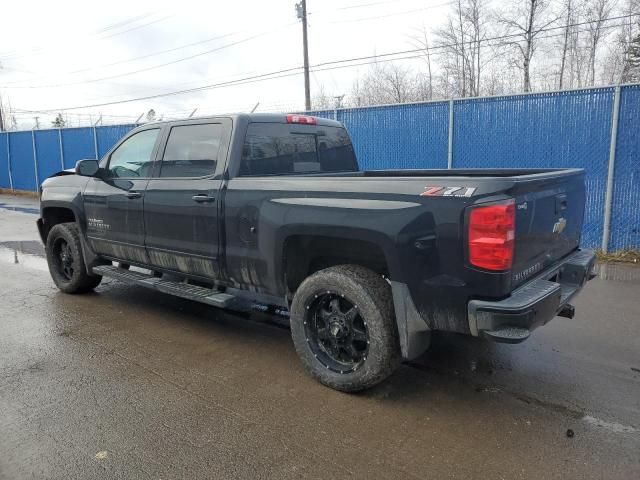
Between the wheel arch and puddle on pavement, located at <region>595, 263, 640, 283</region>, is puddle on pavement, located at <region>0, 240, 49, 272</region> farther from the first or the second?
puddle on pavement, located at <region>595, 263, 640, 283</region>

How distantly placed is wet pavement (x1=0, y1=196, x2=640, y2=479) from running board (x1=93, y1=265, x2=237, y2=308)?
454 millimetres

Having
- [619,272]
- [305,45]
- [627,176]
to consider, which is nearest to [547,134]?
[627,176]

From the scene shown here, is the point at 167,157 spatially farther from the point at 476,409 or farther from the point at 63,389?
the point at 476,409

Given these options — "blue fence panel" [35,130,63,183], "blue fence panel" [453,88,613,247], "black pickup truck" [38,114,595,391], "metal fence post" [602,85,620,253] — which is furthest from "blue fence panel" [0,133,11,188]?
"metal fence post" [602,85,620,253]

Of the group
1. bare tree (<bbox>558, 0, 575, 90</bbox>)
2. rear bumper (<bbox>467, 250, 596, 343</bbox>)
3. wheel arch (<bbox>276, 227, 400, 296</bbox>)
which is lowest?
rear bumper (<bbox>467, 250, 596, 343</bbox>)

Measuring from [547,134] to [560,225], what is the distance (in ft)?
16.9

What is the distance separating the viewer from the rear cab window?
4.34 m

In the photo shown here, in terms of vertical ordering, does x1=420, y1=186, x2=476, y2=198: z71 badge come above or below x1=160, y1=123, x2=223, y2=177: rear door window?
below

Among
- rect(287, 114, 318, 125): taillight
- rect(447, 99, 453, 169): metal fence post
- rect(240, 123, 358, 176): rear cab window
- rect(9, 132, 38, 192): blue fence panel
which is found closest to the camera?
rect(240, 123, 358, 176): rear cab window

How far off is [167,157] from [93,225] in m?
1.44

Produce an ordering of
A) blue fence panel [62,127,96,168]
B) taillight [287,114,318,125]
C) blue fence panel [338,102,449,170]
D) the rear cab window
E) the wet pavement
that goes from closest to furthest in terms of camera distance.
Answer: the wet pavement
the rear cab window
taillight [287,114,318,125]
blue fence panel [338,102,449,170]
blue fence panel [62,127,96,168]

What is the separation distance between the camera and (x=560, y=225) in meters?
3.64

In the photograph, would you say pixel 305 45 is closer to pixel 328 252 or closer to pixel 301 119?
pixel 301 119

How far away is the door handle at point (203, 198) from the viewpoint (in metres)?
4.23
